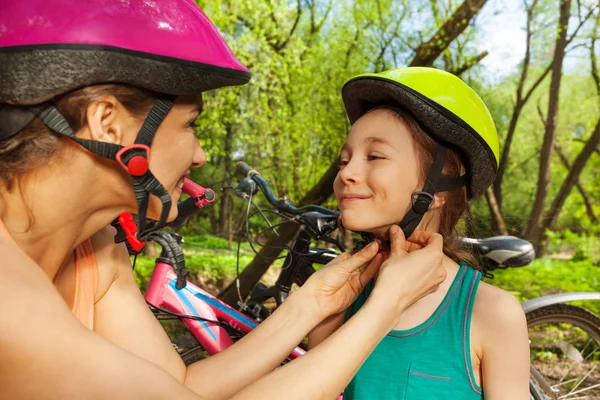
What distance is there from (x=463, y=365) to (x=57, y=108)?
58.4 inches

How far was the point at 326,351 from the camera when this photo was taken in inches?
59.7

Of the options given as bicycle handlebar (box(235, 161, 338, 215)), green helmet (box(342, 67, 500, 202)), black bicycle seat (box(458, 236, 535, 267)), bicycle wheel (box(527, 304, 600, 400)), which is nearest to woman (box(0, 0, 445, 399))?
green helmet (box(342, 67, 500, 202))

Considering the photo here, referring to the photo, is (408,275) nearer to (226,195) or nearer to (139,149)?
(139,149)

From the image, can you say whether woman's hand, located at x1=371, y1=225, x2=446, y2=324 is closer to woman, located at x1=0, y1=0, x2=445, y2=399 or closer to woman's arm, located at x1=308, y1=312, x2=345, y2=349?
woman, located at x1=0, y1=0, x2=445, y2=399

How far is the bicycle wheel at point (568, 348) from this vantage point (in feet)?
12.2

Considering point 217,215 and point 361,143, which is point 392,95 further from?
point 217,215

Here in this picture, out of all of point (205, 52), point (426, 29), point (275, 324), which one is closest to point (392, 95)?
point (205, 52)

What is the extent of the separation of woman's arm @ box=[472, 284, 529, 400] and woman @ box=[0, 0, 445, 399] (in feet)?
0.86

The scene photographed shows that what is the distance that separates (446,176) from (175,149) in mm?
1121

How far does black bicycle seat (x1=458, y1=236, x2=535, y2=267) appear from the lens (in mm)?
3217

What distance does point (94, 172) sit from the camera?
1.56 meters

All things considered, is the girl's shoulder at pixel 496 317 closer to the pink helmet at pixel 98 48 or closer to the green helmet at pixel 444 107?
the green helmet at pixel 444 107

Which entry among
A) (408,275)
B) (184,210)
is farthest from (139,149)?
(184,210)

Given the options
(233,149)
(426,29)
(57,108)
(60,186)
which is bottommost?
(233,149)
